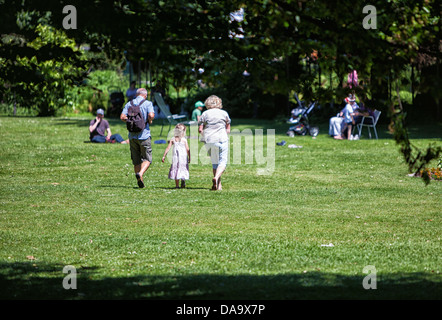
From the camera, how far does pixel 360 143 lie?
2020 centimetres

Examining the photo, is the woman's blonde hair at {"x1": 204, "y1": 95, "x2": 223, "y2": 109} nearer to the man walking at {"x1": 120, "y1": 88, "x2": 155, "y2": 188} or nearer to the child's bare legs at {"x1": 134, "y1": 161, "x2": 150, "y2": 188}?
the man walking at {"x1": 120, "y1": 88, "x2": 155, "y2": 188}

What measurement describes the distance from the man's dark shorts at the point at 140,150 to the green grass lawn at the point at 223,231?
0.64m

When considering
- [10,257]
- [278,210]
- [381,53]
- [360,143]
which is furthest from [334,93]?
[360,143]

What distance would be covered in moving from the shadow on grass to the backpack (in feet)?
19.7

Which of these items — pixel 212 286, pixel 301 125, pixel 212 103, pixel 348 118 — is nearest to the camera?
pixel 212 286

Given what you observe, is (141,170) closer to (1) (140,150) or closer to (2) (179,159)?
(1) (140,150)

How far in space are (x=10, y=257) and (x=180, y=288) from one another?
2.52m

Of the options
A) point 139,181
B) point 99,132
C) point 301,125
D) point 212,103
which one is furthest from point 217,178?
point 301,125

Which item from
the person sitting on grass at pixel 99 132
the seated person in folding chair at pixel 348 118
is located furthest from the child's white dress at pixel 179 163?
the seated person in folding chair at pixel 348 118

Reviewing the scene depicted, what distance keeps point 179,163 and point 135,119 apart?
128cm

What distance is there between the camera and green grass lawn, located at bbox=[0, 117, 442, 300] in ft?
20.4

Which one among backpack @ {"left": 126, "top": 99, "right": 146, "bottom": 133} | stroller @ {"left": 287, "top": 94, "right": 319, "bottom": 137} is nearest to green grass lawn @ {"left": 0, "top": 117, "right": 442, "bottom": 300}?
backpack @ {"left": 126, "top": 99, "right": 146, "bottom": 133}

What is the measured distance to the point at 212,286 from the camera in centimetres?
610
